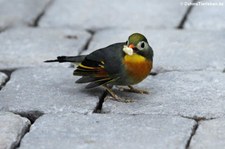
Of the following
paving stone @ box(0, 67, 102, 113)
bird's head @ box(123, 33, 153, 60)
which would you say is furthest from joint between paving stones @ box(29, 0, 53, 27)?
bird's head @ box(123, 33, 153, 60)

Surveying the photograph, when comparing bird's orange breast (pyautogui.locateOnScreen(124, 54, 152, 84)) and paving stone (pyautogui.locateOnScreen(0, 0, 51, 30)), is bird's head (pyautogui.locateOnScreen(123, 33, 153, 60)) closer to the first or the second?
bird's orange breast (pyautogui.locateOnScreen(124, 54, 152, 84))

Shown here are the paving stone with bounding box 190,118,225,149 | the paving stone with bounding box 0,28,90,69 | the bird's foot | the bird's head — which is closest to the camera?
the paving stone with bounding box 190,118,225,149

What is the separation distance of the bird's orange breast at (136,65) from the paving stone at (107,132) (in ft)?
0.91

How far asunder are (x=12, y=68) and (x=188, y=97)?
4.37ft

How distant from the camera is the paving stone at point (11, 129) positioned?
3.43 m

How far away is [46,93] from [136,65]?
2.09 ft

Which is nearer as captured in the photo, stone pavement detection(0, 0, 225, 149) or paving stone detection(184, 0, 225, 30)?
stone pavement detection(0, 0, 225, 149)

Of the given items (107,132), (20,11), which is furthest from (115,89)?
(20,11)

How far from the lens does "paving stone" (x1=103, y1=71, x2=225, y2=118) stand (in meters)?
3.85

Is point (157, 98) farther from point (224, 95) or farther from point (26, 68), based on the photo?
point (26, 68)

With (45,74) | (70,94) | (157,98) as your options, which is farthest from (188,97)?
(45,74)

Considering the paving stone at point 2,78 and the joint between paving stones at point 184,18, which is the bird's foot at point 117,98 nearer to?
the paving stone at point 2,78

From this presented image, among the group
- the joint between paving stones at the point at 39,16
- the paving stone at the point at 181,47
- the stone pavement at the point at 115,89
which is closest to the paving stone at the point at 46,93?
the stone pavement at the point at 115,89

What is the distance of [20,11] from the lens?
5.83 meters
